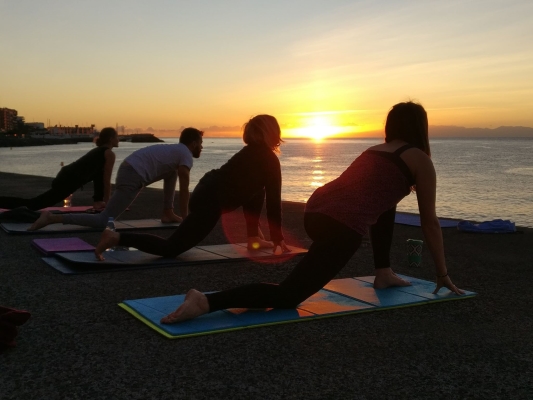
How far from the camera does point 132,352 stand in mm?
3320

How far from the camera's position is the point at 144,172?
6.86m

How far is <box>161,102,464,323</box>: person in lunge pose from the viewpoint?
3.75m

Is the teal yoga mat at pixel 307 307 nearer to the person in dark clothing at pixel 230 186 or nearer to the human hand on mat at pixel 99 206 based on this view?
the person in dark clothing at pixel 230 186

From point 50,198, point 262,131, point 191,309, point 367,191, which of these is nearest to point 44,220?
point 50,198

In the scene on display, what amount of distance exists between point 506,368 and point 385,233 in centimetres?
159

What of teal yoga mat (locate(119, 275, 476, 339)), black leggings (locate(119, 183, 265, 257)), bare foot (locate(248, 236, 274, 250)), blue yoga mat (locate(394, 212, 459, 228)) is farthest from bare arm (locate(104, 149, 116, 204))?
teal yoga mat (locate(119, 275, 476, 339))

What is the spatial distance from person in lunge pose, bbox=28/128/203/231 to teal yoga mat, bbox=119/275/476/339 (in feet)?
8.70

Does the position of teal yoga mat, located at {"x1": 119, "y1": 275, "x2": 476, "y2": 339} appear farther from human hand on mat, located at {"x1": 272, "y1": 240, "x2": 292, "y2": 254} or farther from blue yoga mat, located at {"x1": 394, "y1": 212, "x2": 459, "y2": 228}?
blue yoga mat, located at {"x1": 394, "y1": 212, "x2": 459, "y2": 228}

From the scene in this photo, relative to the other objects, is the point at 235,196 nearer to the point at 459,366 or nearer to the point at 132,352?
the point at 132,352

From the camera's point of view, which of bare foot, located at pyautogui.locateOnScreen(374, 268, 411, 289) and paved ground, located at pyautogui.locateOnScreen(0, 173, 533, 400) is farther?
bare foot, located at pyautogui.locateOnScreen(374, 268, 411, 289)

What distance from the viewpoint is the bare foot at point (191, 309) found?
3.65m

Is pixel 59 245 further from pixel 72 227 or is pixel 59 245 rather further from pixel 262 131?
pixel 262 131

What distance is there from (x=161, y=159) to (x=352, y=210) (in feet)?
11.9

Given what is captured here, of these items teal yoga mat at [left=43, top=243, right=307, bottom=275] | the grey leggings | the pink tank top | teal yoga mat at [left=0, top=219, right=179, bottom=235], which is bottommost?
teal yoga mat at [left=0, top=219, right=179, bottom=235]
